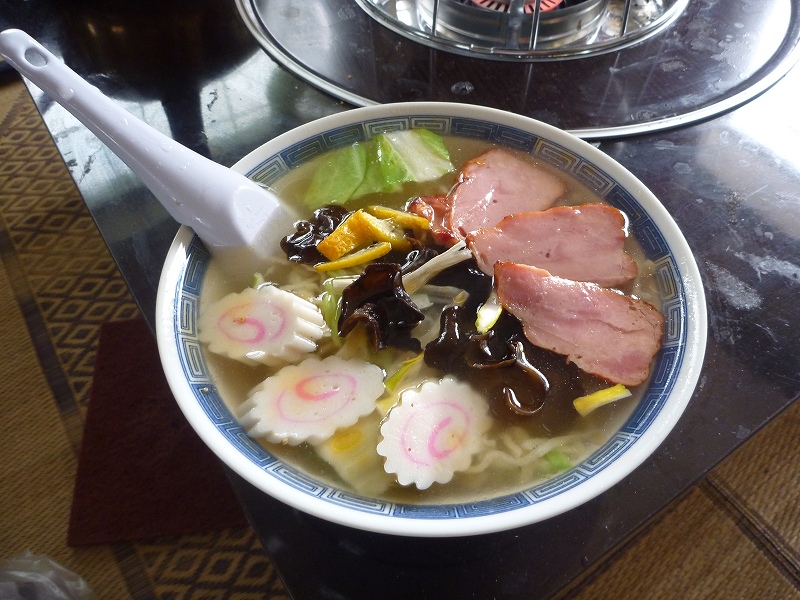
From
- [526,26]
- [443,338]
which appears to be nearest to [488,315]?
[443,338]

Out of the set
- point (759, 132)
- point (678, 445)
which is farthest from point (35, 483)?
point (759, 132)

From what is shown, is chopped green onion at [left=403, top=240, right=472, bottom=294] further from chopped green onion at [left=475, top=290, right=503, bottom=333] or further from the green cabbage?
the green cabbage

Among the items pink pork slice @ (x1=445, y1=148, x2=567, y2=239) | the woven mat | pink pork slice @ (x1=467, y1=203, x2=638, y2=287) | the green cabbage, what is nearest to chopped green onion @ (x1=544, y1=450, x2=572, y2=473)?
pink pork slice @ (x1=467, y1=203, x2=638, y2=287)

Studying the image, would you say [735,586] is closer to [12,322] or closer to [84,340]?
[84,340]

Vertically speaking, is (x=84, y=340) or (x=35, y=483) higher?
(x=84, y=340)

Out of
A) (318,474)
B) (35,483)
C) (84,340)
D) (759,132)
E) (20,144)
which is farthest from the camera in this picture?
(20,144)

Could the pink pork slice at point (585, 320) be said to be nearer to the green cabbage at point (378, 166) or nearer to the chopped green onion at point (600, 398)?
the chopped green onion at point (600, 398)

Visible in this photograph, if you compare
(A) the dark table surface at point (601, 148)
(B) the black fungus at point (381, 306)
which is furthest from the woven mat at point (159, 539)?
(B) the black fungus at point (381, 306)
